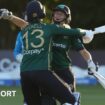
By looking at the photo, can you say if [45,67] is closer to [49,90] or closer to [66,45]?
[49,90]

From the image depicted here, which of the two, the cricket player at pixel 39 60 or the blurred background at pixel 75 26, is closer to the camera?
the cricket player at pixel 39 60

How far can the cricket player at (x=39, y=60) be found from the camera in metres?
9.78

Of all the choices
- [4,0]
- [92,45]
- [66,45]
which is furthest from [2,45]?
[66,45]

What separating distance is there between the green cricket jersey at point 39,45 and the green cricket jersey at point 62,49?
1.37 meters

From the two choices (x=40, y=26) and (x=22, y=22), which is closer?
(x=40, y=26)

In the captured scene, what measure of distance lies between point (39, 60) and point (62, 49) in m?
1.62

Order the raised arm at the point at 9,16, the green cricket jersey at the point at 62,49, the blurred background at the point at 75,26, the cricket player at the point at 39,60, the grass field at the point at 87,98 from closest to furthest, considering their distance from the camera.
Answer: the cricket player at the point at 39,60, the raised arm at the point at 9,16, the green cricket jersey at the point at 62,49, the grass field at the point at 87,98, the blurred background at the point at 75,26

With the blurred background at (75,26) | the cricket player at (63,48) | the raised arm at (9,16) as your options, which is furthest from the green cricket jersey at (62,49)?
the blurred background at (75,26)

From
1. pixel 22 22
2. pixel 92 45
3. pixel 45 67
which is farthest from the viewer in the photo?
pixel 92 45

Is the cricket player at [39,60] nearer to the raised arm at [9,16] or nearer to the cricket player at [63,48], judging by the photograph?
the raised arm at [9,16]

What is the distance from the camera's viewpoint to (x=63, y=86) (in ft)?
32.3

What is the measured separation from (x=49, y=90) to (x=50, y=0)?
20923mm

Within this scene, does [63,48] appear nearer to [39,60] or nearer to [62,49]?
[62,49]

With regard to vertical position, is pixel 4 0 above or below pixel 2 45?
above
